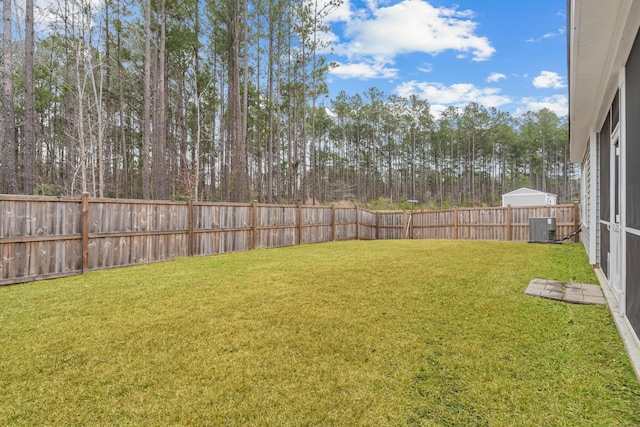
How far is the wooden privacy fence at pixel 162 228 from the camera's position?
4.54 meters

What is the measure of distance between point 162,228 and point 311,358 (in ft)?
18.2

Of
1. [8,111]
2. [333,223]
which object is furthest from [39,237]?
[333,223]

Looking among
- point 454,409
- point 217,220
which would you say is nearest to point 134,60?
point 217,220

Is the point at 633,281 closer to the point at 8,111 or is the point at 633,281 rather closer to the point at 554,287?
the point at 554,287

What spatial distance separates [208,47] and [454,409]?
18.5 meters

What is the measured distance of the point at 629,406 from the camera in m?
1.56

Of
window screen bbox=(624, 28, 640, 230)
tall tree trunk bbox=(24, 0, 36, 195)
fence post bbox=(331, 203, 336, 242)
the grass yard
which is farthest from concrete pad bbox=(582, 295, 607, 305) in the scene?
tall tree trunk bbox=(24, 0, 36, 195)

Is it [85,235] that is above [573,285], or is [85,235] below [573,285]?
above

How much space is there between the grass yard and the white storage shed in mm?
18891

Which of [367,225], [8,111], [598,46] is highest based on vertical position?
[8,111]

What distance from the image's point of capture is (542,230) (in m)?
9.32

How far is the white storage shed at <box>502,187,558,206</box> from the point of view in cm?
1903

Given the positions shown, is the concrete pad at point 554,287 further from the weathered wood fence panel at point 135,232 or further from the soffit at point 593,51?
the weathered wood fence panel at point 135,232

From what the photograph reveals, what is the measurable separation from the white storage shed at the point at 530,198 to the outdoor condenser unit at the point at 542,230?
10469mm
